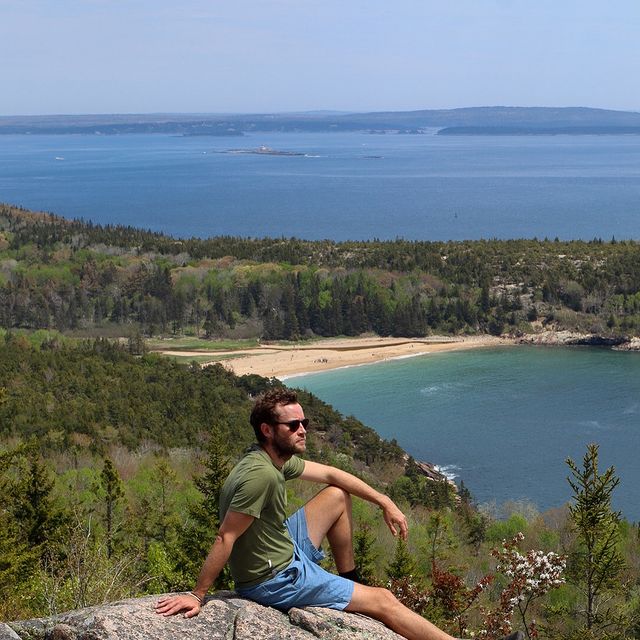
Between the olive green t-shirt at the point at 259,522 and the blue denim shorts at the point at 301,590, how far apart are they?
0.19 ft

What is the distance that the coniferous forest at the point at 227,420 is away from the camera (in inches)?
551

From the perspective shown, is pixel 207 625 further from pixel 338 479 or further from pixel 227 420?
pixel 227 420

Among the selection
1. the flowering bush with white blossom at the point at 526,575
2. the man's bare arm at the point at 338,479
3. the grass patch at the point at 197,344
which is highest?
the man's bare arm at the point at 338,479

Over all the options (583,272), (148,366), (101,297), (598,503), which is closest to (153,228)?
(101,297)

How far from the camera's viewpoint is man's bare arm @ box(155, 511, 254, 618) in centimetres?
666

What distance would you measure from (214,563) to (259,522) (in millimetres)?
431

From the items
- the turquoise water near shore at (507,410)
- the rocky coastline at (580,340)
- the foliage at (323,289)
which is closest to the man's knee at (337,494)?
the turquoise water near shore at (507,410)

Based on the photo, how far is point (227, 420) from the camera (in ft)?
154

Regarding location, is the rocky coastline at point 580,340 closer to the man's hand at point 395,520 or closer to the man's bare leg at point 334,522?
the man's hand at point 395,520

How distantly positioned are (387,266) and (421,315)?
14.9 m

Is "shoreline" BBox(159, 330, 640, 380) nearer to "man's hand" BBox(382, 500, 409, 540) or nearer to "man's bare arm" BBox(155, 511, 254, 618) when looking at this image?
"man's hand" BBox(382, 500, 409, 540)

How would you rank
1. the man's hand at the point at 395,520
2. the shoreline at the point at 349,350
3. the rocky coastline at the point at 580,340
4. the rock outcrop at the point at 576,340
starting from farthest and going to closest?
the rock outcrop at the point at 576,340 → the rocky coastline at the point at 580,340 → the shoreline at the point at 349,350 → the man's hand at the point at 395,520

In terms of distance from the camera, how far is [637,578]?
2828cm

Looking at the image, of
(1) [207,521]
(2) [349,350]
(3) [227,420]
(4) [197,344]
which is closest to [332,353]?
(2) [349,350]
